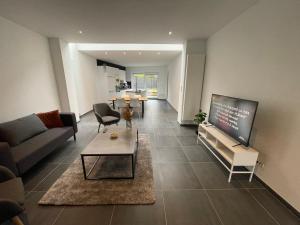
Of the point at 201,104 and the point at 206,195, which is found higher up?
the point at 201,104

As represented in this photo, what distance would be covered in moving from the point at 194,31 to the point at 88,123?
423 cm

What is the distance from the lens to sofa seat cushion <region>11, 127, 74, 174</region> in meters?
1.90

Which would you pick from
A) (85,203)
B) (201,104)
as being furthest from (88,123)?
(201,104)

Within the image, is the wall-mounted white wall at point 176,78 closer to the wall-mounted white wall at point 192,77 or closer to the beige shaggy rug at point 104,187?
the wall-mounted white wall at point 192,77

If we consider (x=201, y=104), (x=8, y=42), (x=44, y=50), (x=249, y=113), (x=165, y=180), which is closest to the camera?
(x=249, y=113)

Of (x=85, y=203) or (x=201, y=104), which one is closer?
(x=85, y=203)

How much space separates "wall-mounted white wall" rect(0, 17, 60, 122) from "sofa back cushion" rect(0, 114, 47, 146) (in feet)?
1.22

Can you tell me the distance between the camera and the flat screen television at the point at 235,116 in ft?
6.34

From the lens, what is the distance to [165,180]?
2057mm

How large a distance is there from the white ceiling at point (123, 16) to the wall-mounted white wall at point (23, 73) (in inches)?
10.3

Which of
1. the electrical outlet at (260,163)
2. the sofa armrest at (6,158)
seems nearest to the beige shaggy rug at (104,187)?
the sofa armrest at (6,158)

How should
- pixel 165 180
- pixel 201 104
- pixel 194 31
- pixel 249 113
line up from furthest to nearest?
pixel 201 104
pixel 194 31
pixel 165 180
pixel 249 113

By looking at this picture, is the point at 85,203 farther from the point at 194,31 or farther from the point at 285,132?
the point at 194,31

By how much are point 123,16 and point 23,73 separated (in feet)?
8.17
